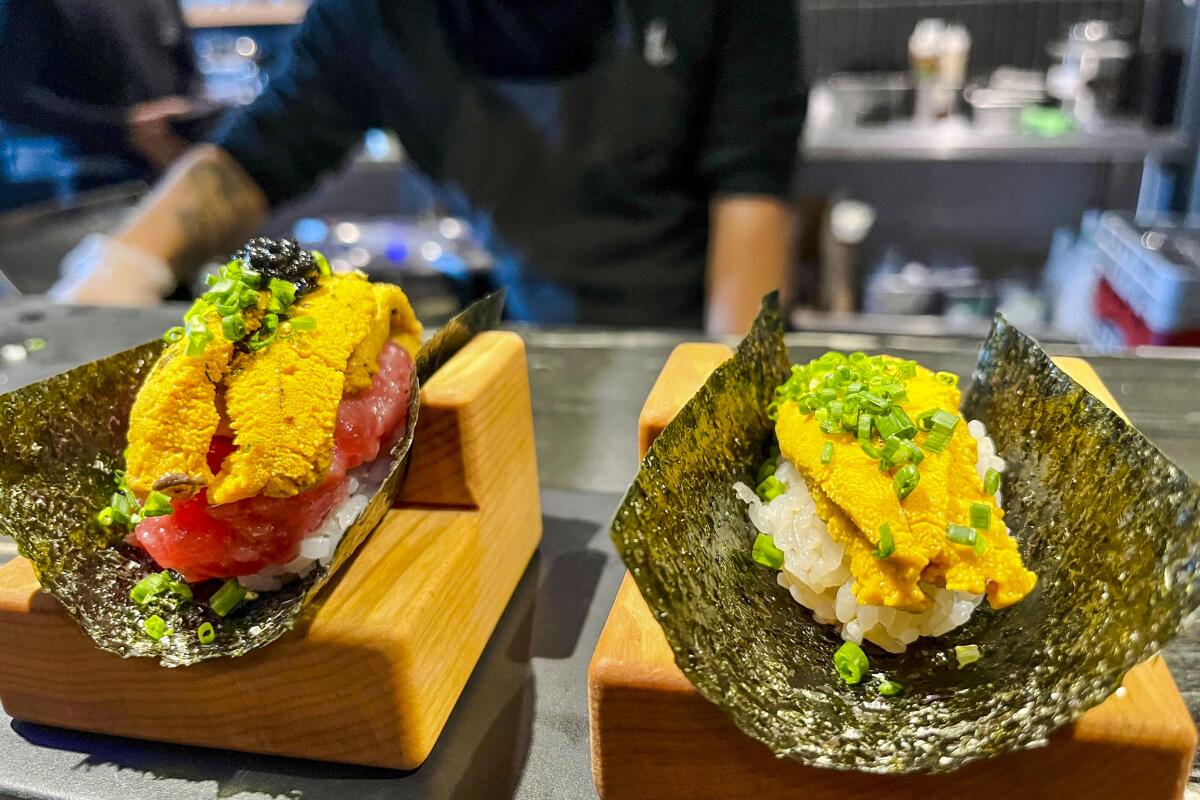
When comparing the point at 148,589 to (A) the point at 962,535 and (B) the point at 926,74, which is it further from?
(B) the point at 926,74

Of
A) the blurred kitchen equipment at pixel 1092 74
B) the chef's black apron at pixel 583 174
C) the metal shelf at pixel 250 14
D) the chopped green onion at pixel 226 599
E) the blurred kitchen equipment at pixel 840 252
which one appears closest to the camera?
the chopped green onion at pixel 226 599

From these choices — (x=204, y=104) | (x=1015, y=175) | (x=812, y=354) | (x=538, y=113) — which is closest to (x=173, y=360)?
(x=812, y=354)

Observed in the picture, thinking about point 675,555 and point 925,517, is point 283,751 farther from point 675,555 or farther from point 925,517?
point 925,517

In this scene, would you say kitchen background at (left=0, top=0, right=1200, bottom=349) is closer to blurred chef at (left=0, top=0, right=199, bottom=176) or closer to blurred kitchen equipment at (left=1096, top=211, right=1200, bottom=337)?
blurred kitchen equipment at (left=1096, top=211, right=1200, bottom=337)

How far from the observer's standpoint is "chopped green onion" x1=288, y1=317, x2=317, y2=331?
3.37ft

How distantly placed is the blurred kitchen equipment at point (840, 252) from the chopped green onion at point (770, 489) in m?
3.80

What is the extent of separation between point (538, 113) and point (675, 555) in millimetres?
2035

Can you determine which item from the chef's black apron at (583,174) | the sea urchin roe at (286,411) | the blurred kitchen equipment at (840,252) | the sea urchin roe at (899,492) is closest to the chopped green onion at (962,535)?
the sea urchin roe at (899,492)

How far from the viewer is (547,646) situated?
1.19 metres

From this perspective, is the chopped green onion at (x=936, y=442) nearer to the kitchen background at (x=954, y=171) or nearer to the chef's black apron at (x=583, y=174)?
the chef's black apron at (x=583, y=174)

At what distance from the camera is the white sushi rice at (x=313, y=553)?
39.9 inches

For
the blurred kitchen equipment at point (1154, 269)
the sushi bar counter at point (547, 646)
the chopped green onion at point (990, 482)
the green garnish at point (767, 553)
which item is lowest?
the blurred kitchen equipment at point (1154, 269)

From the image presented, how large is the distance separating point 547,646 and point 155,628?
0.50 metres

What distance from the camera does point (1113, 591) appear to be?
86 cm
